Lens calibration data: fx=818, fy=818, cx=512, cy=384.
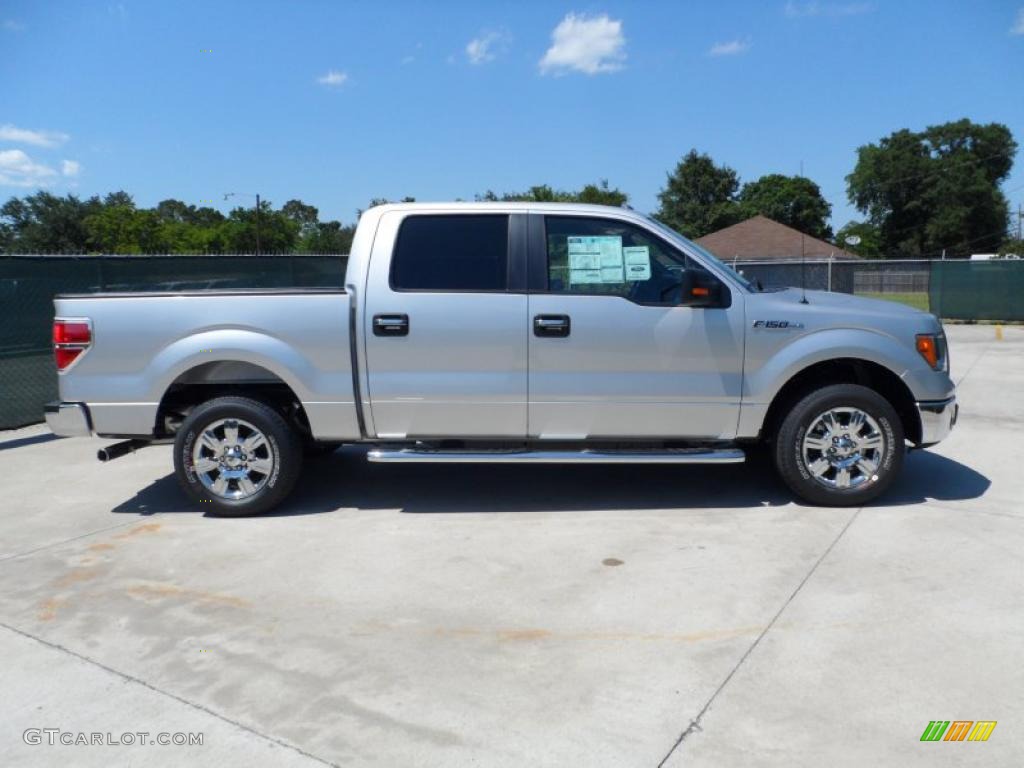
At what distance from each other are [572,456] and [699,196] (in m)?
64.8

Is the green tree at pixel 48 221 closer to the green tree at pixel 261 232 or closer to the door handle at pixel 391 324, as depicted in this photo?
the green tree at pixel 261 232

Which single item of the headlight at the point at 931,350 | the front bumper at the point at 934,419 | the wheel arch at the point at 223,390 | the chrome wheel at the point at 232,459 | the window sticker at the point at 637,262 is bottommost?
the chrome wheel at the point at 232,459

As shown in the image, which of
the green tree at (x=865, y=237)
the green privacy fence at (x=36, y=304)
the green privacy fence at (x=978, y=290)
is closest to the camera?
the green privacy fence at (x=36, y=304)

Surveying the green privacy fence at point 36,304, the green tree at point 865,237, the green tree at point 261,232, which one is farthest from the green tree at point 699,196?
the green privacy fence at point 36,304

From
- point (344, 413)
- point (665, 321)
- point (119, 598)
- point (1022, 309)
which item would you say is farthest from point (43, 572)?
point (1022, 309)

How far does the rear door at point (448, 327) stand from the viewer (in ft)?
17.5

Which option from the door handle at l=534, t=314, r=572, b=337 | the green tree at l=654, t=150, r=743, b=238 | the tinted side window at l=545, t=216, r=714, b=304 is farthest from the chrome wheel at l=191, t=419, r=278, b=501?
the green tree at l=654, t=150, r=743, b=238

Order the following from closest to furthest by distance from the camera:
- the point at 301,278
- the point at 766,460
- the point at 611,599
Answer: the point at 611,599 < the point at 766,460 < the point at 301,278

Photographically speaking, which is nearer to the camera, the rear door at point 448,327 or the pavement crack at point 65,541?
the pavement crack at point 65,541

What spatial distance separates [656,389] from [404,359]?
1664 millimetres

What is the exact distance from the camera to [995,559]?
181 inches

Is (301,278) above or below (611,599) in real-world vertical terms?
above

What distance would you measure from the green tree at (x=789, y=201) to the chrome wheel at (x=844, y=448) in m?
68.3

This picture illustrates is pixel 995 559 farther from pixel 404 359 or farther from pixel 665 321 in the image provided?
pixel 404 359
